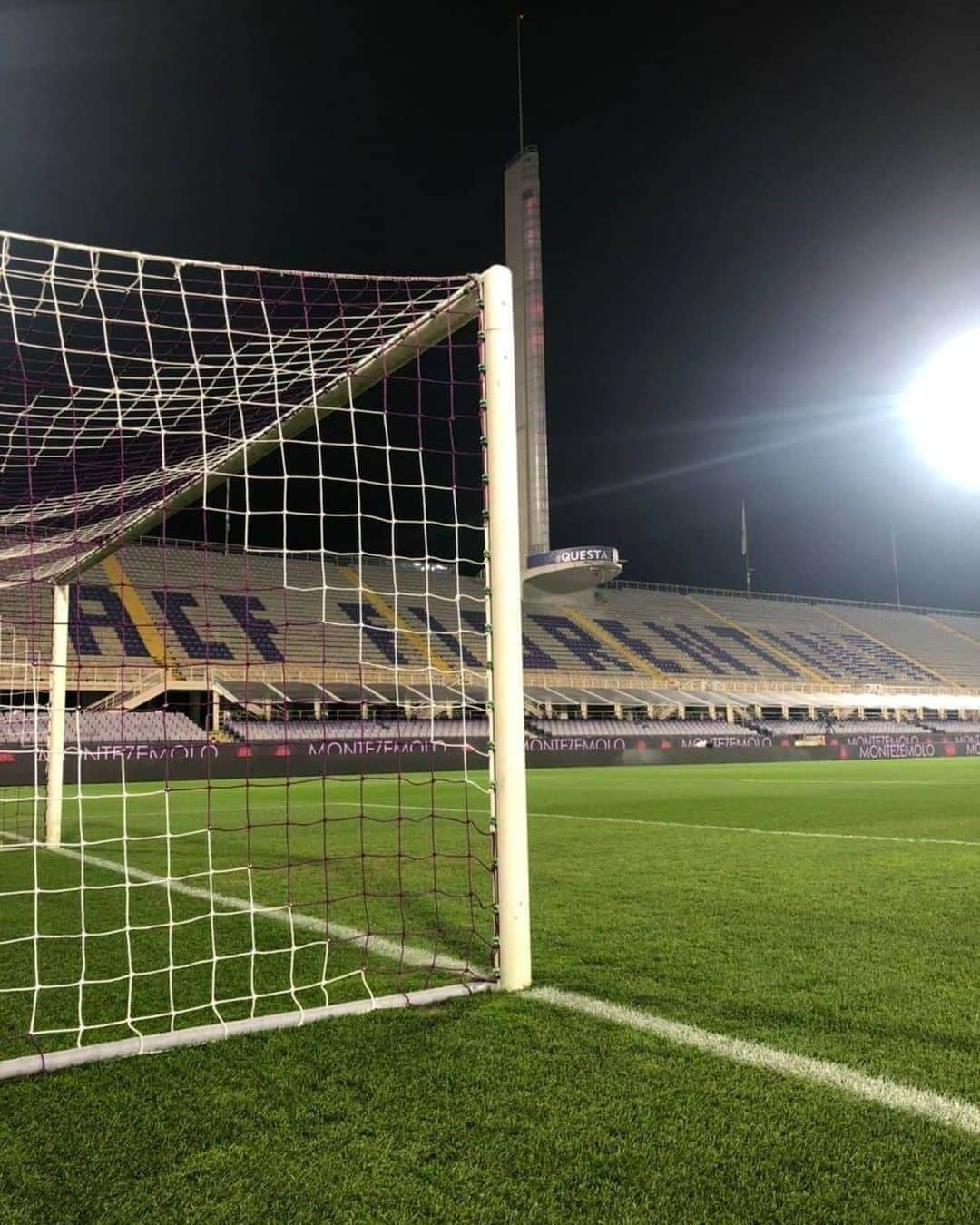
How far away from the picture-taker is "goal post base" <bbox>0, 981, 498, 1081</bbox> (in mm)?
2547

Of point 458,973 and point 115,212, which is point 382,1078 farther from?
point 115,212

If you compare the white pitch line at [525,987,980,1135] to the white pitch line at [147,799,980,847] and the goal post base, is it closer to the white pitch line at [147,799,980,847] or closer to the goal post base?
the goal post base

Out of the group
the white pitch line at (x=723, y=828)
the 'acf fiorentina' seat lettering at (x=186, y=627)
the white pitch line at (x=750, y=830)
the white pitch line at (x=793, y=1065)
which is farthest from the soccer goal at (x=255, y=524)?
the 'acf fiorentina' seat lettering at (x=186, y=627)

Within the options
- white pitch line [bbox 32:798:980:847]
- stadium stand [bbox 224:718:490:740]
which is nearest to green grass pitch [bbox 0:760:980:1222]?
white pitch line [bbox 32:798:980:847]

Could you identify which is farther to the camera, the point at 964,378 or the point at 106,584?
the point at 964,378

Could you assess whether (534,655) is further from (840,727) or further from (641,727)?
(840,727)

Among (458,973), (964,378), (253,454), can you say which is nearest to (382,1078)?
(458,973)

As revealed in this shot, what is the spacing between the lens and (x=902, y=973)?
3320mm

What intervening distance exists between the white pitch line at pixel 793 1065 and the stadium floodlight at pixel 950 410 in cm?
3819

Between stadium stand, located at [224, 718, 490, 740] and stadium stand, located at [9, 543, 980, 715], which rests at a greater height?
stadium stand, located at [9, 543, 980, 715]

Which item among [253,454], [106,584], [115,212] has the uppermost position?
[115,212]

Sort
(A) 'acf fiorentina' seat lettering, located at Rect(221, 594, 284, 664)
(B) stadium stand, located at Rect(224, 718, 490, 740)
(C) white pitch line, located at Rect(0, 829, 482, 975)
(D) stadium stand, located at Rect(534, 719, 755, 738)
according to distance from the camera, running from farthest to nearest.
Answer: (D) stadium stand, located at Rect(534, 719, 755, 738) < (A) 'acf fiorentina' seat lettering, located at Rect(221, 594, 284, 664) < (B) stadium stand, located at Rect(224, 718, 490, 740) < (C) white pitch line, located at Rect(0, 829, 482, 975)

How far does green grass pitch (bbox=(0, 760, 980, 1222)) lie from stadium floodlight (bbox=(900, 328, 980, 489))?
118ft

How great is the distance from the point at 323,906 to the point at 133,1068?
2.35m
